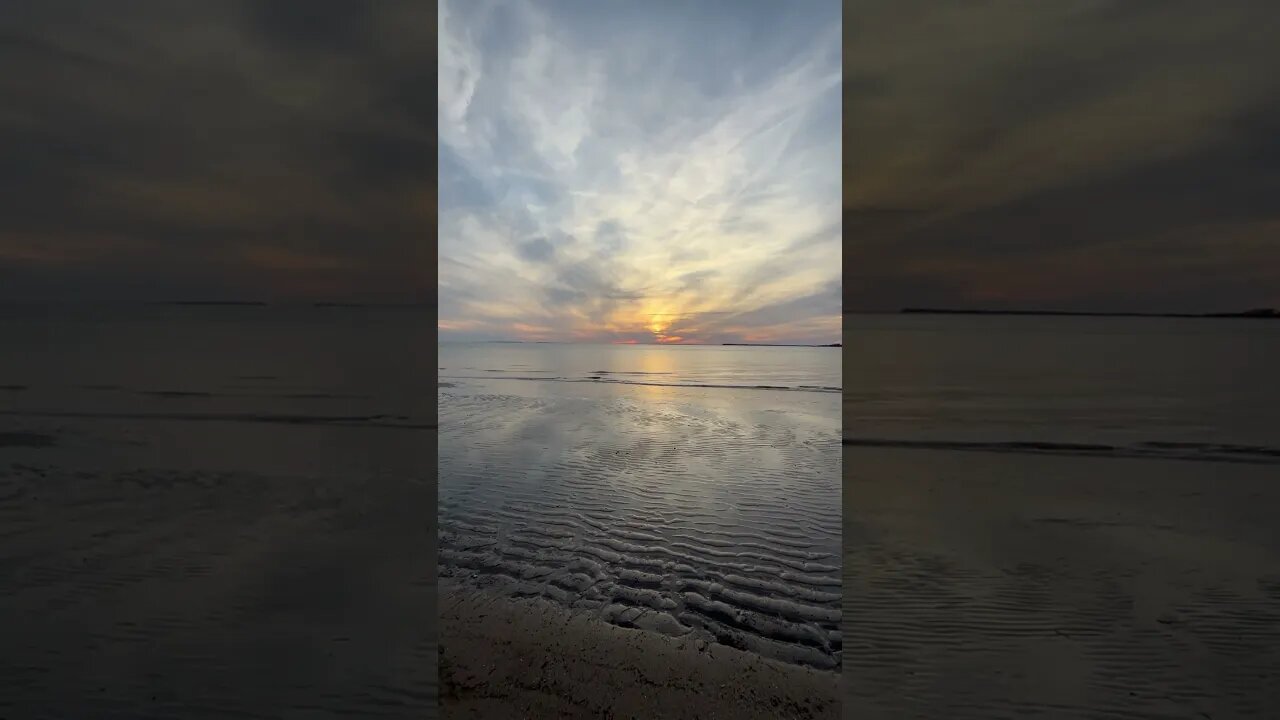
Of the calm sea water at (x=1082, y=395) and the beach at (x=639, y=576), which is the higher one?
the calm sea water at (x=1082, y=395)

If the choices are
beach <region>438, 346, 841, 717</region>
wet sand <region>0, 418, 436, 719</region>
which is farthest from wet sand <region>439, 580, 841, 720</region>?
wet sand <region>0, 418, 436, 719</region>

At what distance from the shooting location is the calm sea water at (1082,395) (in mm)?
5957

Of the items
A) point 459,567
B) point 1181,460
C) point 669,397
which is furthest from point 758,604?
point 669,397

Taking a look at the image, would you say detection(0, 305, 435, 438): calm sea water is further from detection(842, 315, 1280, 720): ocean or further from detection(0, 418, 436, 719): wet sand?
detection(842, 315, 1280, 720): ocean

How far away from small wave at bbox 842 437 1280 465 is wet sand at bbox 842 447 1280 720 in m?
0.68

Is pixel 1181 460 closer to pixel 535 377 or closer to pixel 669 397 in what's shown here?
pixel 669 397

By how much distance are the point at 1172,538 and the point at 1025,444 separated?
2.70 meters

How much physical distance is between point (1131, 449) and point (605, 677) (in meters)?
6.26

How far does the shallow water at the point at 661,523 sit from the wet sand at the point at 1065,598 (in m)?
0.30

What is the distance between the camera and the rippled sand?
2.67 meters

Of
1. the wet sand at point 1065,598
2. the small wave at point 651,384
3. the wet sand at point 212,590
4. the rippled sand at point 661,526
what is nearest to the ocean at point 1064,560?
the wet sand at point 1065,598

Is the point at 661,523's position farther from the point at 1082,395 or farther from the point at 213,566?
the point at 1082,395

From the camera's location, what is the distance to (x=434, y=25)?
2668mm

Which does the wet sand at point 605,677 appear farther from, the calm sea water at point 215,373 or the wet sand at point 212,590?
the calm sea water at point 215,373
